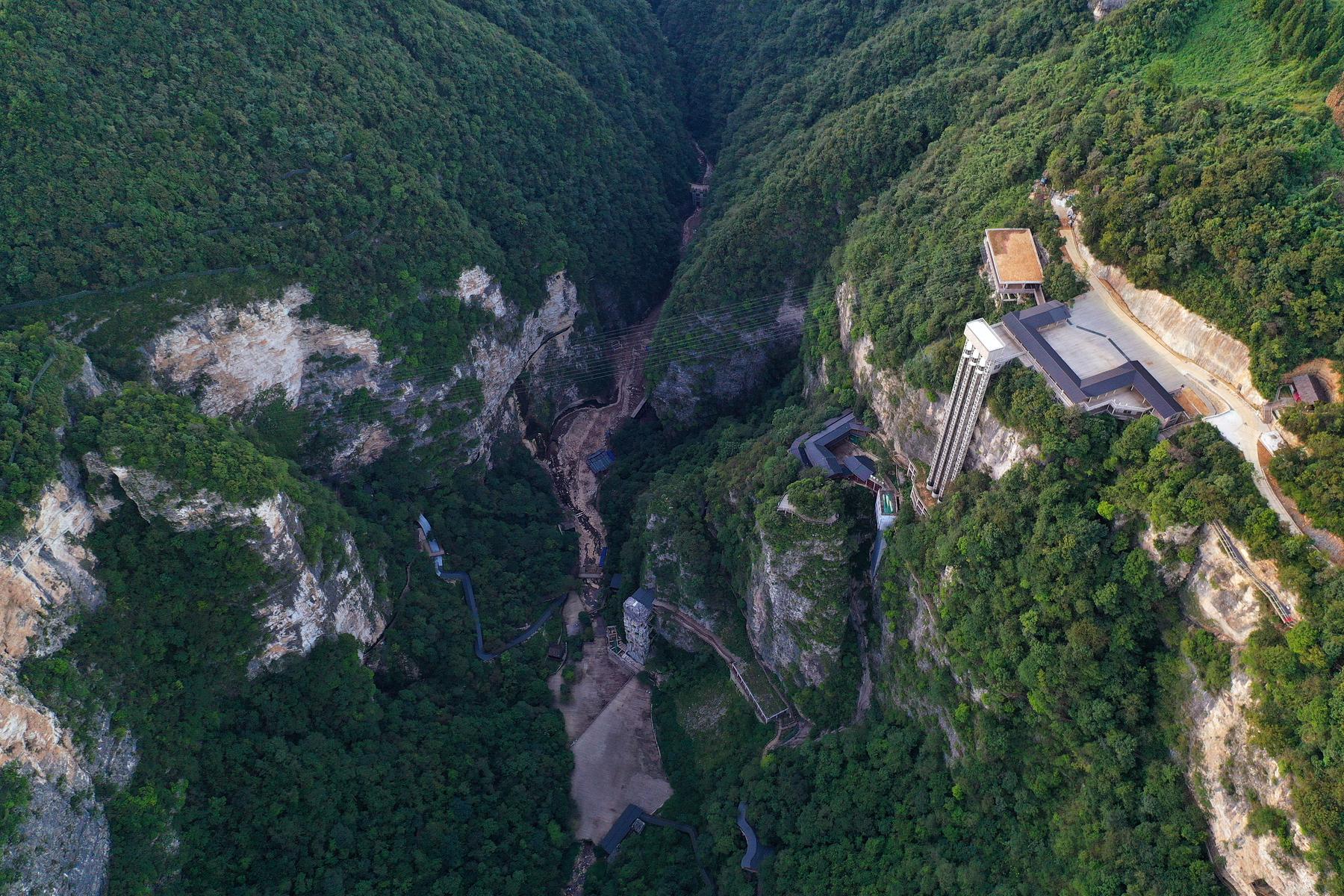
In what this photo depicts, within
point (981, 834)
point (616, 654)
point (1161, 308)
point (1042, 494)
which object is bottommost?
point (981, 834)

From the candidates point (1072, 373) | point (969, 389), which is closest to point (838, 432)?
point (969, 389)

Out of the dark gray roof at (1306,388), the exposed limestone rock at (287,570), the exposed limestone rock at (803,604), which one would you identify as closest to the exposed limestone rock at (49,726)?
the exposed limestone rock at (287,570)

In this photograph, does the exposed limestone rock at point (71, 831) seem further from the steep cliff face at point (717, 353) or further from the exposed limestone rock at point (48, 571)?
the steep cliff face at point (717, 353)

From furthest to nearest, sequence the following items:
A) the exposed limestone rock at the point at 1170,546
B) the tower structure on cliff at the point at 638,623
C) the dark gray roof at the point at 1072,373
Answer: the tower structure on cliff at the point at 638,623
the dark gray roof at the point at 1072,373
the exposed limestone rock at the point at 1170,546

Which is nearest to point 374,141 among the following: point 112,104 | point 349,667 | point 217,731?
point 112,104

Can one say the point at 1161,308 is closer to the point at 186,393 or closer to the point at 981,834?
the point at 981,834

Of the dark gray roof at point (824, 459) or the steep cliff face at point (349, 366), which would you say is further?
the steep cliff face at point (349, 366)

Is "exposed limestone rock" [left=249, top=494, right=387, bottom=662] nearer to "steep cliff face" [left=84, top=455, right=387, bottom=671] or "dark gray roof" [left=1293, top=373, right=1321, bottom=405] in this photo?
"steep cliff face" [left=84, top=455, right=387, bottom=671]
